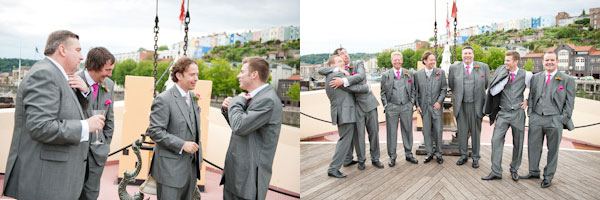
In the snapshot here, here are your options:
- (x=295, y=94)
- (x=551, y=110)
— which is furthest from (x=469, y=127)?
(x=295, y=94)

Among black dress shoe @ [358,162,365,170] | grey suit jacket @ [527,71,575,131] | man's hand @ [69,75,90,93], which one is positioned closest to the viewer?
man's hand @ [69,75,90,93]

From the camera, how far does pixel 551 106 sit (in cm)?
360

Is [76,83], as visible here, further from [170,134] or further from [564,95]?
[564,95]

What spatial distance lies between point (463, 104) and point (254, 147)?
10.8ft

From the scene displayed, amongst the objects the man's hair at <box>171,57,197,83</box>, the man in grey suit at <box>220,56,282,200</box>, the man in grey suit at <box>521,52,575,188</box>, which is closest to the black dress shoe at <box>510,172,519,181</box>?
the man in grey suit at <box>521,52,575,188</box>

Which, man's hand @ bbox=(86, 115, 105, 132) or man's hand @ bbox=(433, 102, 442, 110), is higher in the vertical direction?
man's hand @ bbox=(86, 115, 105, 132)

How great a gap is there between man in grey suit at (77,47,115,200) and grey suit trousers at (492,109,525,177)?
11.5 feet

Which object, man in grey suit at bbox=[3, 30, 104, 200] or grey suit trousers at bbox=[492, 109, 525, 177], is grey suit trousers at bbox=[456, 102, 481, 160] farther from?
man in grey suit at bbox=[3, 30, 104, 200]

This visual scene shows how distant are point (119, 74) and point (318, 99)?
6573cm

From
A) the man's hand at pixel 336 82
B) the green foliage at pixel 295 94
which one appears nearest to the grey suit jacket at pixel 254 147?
the man's hand at pixel 336 82

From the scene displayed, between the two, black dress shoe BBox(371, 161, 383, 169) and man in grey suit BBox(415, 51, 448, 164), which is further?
man in grey suit BBox(415, 51, 448, 164)

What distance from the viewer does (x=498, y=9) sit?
23625mm

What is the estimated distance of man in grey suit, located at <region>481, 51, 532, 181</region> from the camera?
3.82 metres

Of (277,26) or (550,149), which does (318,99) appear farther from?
(277,26)
